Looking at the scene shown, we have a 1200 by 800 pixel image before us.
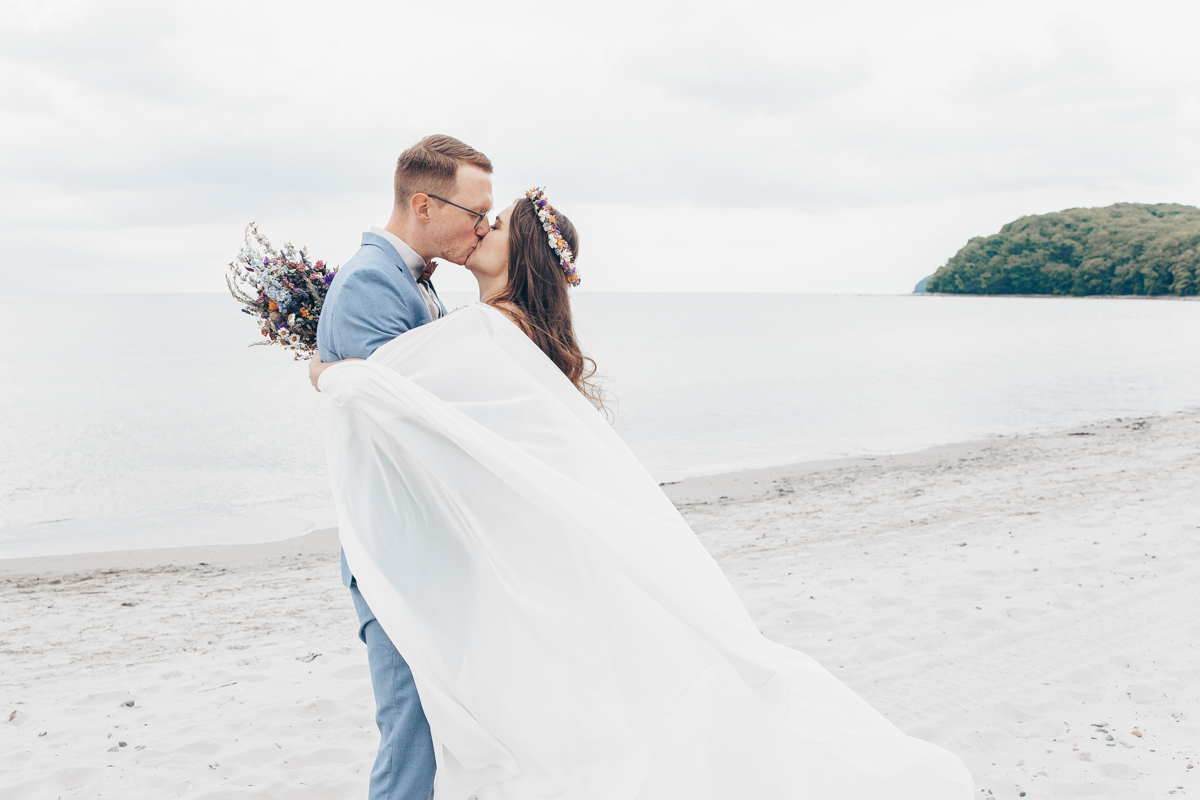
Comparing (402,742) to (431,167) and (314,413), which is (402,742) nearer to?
(431,167)

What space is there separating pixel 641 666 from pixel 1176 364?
3782cm

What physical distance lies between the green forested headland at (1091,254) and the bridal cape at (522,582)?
118 metres

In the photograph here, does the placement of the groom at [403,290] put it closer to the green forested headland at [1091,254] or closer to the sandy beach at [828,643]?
the sandy beach at [828,643]

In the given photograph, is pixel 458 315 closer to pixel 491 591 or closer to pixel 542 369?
pixel 542 369

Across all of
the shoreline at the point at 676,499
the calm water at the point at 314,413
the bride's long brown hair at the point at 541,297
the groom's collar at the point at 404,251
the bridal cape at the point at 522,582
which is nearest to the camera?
the bridal cape at the point at 522,582

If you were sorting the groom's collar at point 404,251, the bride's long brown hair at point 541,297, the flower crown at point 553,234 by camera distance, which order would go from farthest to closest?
the flower crown at point 553,234
the bride's long brown hair at point 541,297
the groom's collar at point 404,251

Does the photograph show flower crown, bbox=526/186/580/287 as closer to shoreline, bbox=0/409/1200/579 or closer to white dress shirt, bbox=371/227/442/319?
white dress shirt, bbox=371/227/442/319

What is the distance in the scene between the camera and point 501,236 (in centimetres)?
269

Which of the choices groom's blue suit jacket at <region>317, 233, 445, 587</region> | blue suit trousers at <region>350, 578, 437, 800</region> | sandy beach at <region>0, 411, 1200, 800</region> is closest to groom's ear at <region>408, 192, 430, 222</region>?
groom's blue suit jacket at <region>317, 233, 445, 587</region>

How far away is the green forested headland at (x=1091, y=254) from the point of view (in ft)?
331

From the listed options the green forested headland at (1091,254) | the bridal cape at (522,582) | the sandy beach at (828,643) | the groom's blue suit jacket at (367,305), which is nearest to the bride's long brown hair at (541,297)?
the bridal cape at (522,582)

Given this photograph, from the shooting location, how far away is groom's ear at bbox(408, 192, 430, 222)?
241 centimetres

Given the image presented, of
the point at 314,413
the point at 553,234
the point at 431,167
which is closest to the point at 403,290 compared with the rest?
the point at 431,167

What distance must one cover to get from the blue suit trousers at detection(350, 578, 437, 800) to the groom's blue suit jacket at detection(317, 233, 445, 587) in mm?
860
